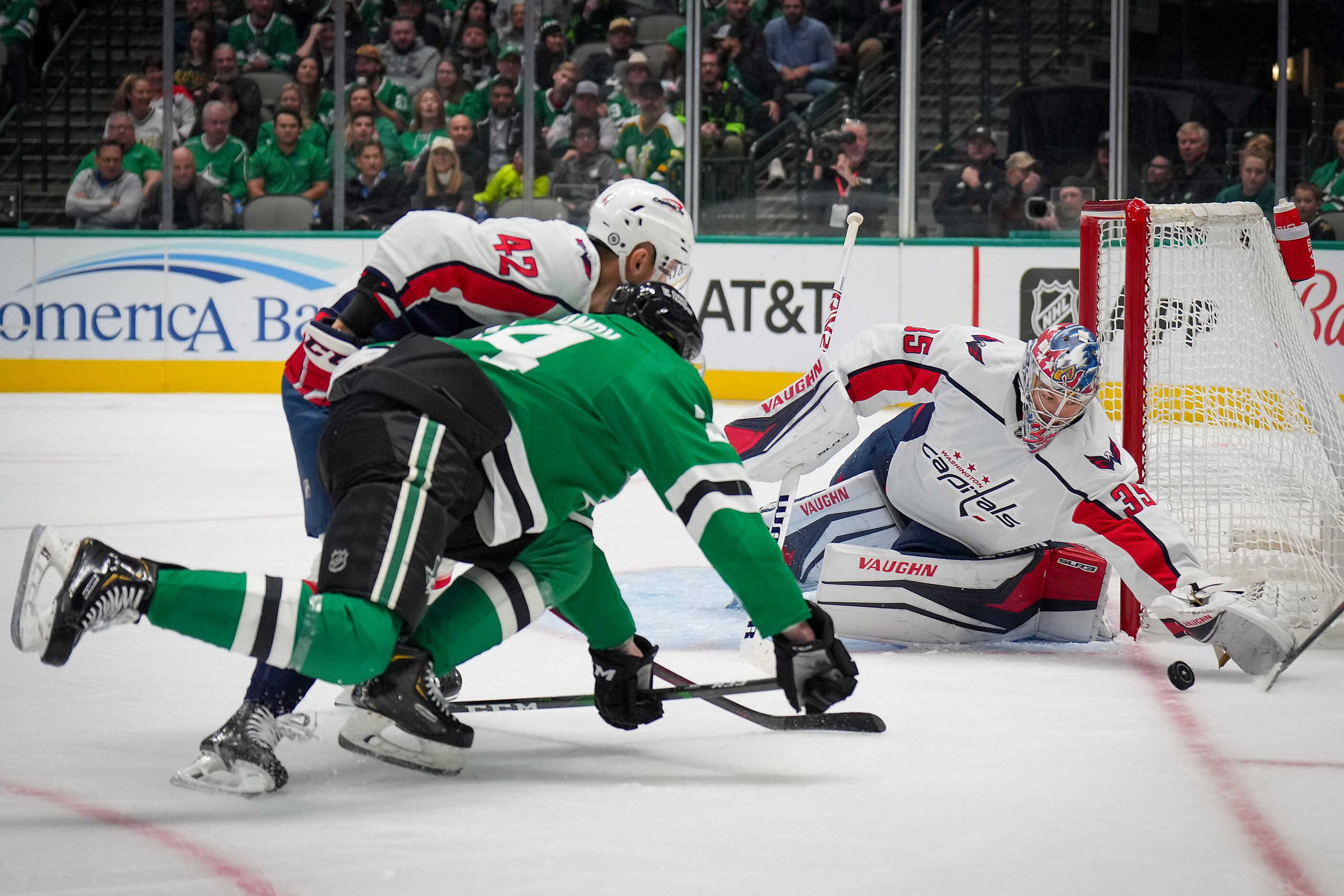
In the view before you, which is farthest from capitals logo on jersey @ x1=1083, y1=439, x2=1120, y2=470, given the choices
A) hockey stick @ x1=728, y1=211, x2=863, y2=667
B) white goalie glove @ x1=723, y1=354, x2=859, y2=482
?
hockey stick @ x1=728, y1=211, x2=863, y2=667

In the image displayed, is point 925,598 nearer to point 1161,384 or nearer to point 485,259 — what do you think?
point 1161,384

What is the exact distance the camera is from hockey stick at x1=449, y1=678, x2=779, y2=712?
2.59m

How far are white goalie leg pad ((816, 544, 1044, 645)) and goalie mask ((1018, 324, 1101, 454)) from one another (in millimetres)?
342

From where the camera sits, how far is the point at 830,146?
9.24m

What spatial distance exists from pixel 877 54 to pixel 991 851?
302 inches

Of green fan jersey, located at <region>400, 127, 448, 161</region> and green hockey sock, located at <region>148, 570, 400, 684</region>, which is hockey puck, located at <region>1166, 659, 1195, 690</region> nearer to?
green hockey sock, located at <region>148, 570, 400, 684</region>

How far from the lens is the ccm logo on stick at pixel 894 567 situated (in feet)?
11.5

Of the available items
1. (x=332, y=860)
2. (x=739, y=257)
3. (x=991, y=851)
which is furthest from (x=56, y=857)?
(x=739, y=257)

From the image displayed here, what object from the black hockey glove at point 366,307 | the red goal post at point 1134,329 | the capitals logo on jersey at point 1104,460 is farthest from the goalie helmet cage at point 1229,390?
the black hockey glove at point 366,307

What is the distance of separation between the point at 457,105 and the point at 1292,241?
682 centimetres

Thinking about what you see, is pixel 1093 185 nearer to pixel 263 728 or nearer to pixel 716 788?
pixel 716 788

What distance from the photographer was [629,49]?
965cm

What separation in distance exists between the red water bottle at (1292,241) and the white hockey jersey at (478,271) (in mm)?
1898

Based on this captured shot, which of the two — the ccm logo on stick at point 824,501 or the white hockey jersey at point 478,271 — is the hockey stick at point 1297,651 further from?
the white hockey jersey at point 478,271
